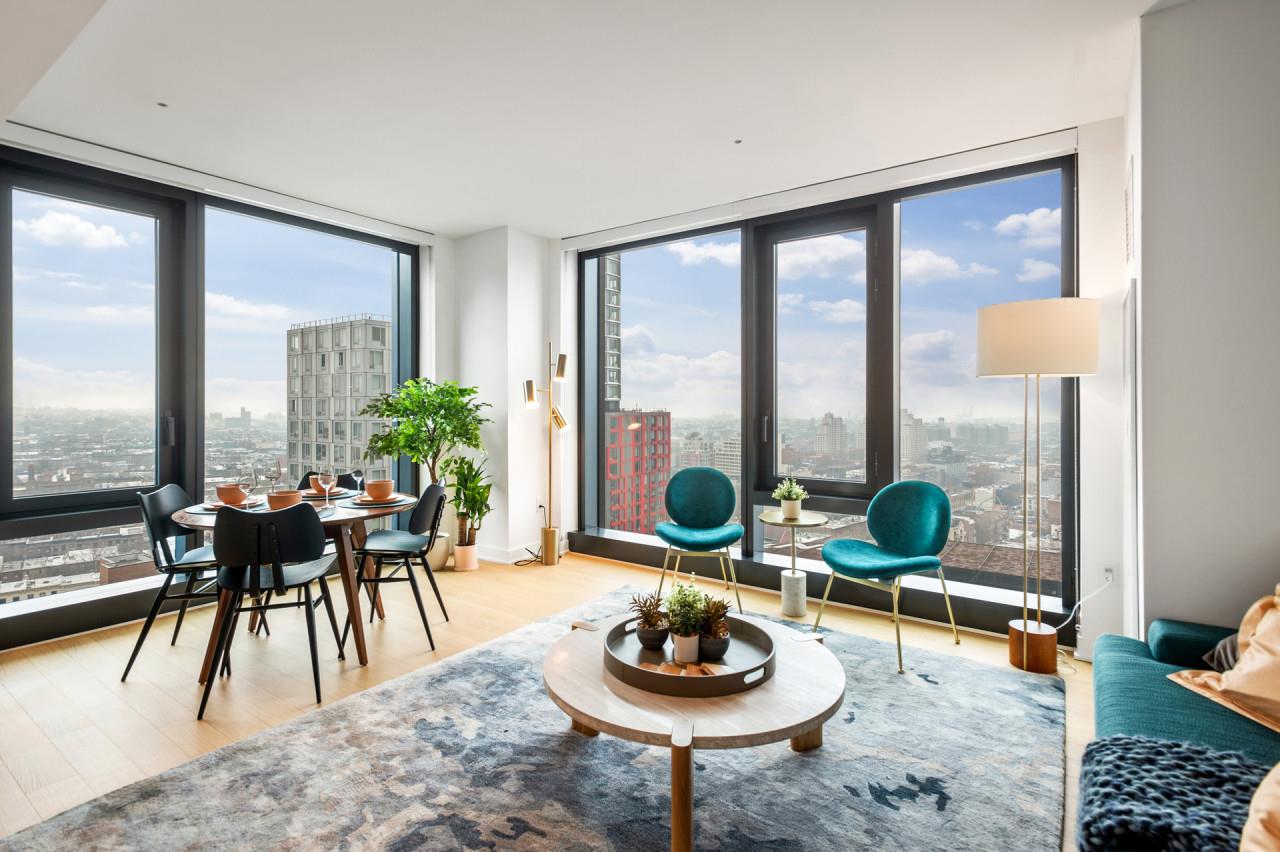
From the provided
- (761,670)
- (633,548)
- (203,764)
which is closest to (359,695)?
(203,764)

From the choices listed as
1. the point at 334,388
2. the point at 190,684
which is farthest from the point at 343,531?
the point at 334,388

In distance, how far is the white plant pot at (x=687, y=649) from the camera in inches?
84.7

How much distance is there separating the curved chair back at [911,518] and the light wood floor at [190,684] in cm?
53

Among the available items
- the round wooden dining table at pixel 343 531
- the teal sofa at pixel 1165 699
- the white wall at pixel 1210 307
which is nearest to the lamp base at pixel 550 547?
the round wooden dining table at pixel 343 531

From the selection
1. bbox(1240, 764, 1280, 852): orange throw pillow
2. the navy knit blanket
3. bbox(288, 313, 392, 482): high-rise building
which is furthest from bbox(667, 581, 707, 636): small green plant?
bbox(288, 313, 392, 482): high-rise building

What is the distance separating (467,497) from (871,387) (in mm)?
3170

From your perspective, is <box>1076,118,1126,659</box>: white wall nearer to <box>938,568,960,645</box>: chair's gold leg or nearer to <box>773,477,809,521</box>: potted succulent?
<box>938,568,960,645</box>: chair's gold leg

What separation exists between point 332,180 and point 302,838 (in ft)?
12.5

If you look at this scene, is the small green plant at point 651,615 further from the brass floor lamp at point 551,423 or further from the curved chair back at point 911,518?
the brass floor lamp at point 551,423

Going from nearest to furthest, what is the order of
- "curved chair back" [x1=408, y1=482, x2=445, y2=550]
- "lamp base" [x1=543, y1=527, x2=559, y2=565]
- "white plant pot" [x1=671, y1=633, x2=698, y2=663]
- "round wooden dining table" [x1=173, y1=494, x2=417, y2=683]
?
"white plant pot" [x1=671, y1=633, x2=698, y2=663], "round wooden dining table" [x1=173, y1=494, x2=417, y2=683], "curved chair back" [x1=408, y1=482, x2=445, y2=550], "lamp base" [x1=543, y1=527, x2=559, y2=565]

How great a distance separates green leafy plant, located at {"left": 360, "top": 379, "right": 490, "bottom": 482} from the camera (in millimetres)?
4664

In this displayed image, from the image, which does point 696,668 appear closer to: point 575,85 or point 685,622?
point 685,622

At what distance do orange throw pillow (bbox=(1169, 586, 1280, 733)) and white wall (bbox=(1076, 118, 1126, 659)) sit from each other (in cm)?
136

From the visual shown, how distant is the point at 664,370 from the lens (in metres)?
5.29
